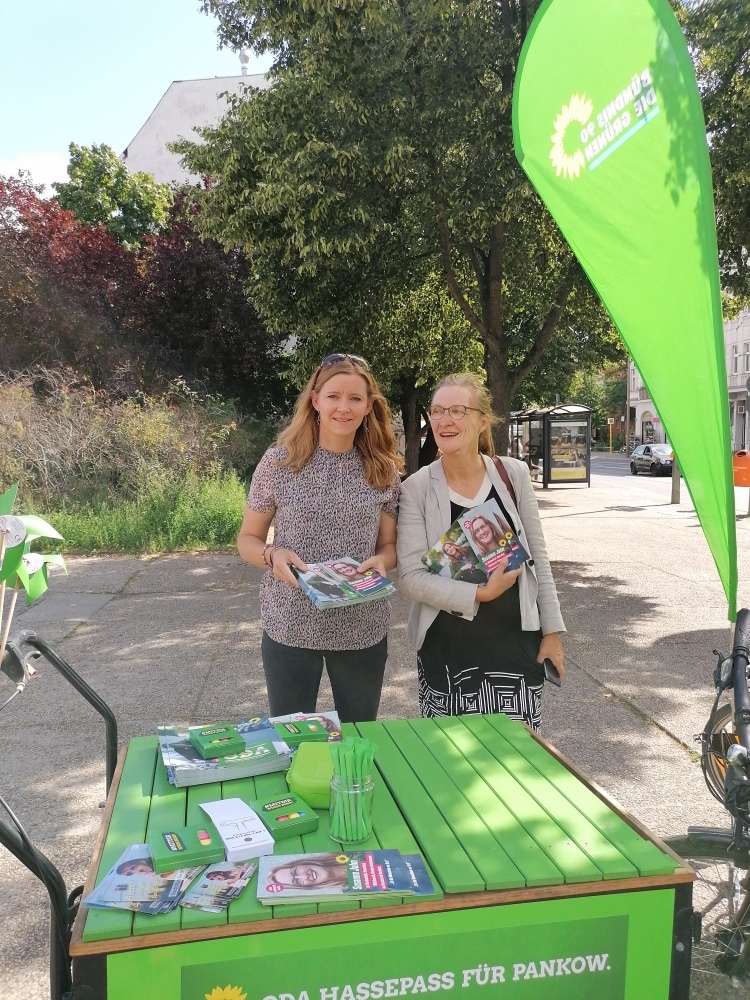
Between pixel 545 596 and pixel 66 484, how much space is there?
410 inches

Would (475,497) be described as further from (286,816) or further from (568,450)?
(568,450)

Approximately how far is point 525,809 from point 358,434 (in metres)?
1.46

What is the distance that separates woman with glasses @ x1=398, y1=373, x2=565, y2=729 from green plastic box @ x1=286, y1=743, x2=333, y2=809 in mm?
839

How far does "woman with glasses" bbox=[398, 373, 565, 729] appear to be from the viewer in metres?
2.88

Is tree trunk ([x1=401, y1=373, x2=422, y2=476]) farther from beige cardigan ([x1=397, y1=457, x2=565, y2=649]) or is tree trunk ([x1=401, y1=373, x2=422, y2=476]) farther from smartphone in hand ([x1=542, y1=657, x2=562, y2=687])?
smartphone in hand ([x1=542, y1=657, x2=562, y2=687])

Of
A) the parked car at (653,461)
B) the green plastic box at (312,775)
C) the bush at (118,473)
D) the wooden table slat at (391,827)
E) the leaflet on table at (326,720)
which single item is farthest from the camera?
the parked car at (653,461)

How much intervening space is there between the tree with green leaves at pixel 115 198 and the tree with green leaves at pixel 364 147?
22.9m

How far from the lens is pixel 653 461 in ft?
111

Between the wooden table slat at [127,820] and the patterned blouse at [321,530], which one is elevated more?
the patterned blouse at [321,530]

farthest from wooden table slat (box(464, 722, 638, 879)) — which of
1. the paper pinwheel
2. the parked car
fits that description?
the parked car

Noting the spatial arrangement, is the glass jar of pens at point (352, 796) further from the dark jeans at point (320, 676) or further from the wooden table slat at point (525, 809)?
the dark jeans at point (320, 676)

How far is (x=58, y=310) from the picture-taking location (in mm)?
19109

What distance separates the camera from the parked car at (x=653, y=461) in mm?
33219

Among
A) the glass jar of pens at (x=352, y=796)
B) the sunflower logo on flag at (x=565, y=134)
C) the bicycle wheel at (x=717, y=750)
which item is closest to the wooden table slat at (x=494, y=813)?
the glass jar of pens at (x=352, y=796)
